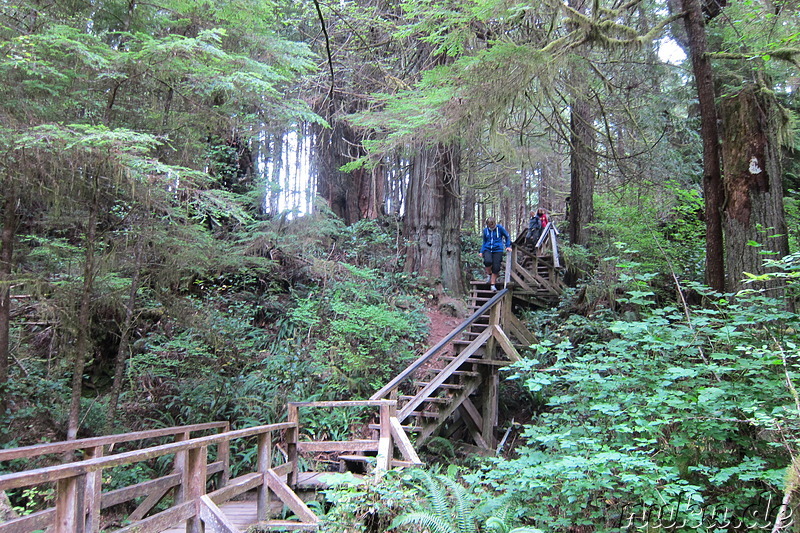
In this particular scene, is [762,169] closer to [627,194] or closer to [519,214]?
[627,194]

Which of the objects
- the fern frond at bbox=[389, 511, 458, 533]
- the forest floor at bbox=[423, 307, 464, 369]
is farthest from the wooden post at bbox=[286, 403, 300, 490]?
the forest floor at bbox=[423, 307, 464, 369]

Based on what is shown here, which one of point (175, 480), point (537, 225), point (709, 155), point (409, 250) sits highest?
point (709, 155)

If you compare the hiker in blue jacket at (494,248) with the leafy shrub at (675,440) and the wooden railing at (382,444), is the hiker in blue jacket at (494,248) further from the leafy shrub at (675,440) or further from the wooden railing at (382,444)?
the leafy shrub at (675,440)

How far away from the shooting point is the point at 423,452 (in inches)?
321

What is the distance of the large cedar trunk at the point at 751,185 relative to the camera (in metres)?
5.54

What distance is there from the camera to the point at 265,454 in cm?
568

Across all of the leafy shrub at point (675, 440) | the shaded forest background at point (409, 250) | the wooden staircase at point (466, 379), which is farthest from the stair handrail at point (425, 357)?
the leafy shrub at point (675, 440)

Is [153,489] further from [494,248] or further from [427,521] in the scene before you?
[494,248]

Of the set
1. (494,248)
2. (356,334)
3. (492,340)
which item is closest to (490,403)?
(492,340)

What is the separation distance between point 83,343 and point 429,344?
6660 mm

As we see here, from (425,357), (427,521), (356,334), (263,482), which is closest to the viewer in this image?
(427,521)

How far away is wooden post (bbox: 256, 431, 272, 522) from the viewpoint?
18.1 ft

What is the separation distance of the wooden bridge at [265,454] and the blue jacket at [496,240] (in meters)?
0.45

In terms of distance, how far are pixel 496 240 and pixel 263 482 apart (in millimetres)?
7521
